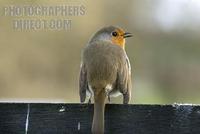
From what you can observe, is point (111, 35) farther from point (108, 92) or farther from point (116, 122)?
point (116, 122)

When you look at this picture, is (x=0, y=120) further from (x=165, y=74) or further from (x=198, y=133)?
(x=165, y=74)

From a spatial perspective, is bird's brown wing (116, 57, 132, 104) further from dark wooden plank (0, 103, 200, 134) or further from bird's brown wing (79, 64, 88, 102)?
dark wooden plank (0, 103, 200, 134)

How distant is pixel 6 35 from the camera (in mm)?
16406

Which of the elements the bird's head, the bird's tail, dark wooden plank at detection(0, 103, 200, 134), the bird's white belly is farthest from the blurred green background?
dark wooden plank at detection(0, 103, 200, 134)

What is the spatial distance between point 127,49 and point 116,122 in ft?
40.6

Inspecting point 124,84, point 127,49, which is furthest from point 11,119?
point 127,49

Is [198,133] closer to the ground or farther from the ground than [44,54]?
farther from the ground

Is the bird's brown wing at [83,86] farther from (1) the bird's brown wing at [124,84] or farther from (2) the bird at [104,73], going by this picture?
(1) the bird's brown wing at [124,84]

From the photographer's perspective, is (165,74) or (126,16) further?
(126,16)

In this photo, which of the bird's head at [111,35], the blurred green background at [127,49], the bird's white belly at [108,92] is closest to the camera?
the bird's white belly at [108,92]

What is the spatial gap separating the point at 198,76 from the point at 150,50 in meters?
3.54

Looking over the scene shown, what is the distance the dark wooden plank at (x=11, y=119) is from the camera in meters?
4.75

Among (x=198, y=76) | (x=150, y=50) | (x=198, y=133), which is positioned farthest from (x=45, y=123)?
(x=150, y=50)

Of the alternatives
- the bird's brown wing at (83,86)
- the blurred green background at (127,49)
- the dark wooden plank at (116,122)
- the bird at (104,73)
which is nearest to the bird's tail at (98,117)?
the dark wooden plank at (116,122)
